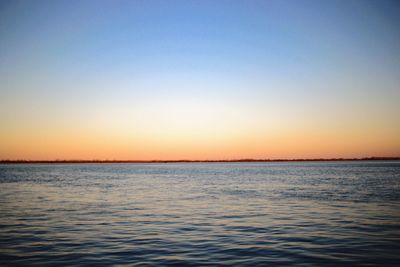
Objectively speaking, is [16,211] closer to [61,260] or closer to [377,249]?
[61,260]

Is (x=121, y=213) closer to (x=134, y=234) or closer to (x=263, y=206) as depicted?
(x=134, y=234)

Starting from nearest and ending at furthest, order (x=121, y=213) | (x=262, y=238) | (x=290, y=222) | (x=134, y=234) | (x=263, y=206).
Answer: (x=262, y=238) < (x=134, y=234) < (x=290, y=222) < (x=121, y=213) < (x=263, y=206)

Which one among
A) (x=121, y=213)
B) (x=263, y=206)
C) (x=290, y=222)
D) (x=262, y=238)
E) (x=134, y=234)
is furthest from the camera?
(x=263, y=206)

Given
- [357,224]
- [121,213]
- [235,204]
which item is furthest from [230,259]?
[235,204]

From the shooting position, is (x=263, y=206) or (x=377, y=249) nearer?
(x=377, y=249)

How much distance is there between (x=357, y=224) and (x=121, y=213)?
44.2 feet

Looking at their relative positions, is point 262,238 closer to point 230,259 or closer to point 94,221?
point 230,259

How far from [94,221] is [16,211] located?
7254 mm

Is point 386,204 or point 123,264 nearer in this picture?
point 123,264

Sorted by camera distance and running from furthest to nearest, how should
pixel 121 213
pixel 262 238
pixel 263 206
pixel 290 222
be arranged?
pixel 263 206 < pixel 121 213 < pixel 290 222 < pixel 262 238

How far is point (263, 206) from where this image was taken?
21.9 meters

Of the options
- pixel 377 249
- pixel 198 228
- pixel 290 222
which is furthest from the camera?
pixel 290 222

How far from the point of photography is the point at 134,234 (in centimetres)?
1366

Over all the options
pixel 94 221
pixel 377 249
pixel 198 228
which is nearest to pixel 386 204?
A: pixel 377 249
